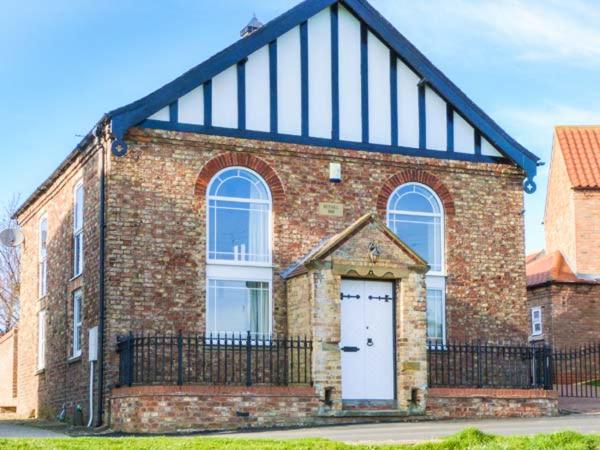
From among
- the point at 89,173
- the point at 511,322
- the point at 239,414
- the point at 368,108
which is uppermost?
the point at 368,108

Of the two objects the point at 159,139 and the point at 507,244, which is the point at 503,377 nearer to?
the point at 507,244

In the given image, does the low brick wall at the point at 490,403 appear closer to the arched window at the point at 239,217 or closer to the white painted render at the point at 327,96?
the arched window at the point at 239,217

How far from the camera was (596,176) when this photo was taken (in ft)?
134

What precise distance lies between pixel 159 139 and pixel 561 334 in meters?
18.9

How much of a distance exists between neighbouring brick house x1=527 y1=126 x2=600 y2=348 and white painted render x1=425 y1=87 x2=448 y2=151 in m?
13.1

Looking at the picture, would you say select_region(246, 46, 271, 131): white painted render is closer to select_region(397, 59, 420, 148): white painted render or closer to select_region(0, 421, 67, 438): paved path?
select_region(397, 59, 420, 148): white painted render

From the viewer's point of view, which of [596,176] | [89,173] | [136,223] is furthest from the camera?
[596,176]

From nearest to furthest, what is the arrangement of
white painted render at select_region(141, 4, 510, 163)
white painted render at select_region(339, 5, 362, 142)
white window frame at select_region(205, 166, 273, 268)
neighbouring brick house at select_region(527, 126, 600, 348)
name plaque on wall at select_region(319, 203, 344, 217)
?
white window frame at select_region(205, 166, 273, 268) < white painted render at select_region(141, 4, 510, 163) < name plaque on wall at select_region(319, 203, 344, 217) < white painted render at select_region(339, 5, 362, 142) < neighbouring brick house at select_region(527, 126, 600, 348)

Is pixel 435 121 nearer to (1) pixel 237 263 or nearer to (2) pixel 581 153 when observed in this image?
(1) pixel 237 263

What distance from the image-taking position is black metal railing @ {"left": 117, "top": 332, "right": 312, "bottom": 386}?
73.4 ft

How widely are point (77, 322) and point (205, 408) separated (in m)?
6.61

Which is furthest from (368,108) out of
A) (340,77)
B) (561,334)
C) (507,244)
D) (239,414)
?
(561,334)

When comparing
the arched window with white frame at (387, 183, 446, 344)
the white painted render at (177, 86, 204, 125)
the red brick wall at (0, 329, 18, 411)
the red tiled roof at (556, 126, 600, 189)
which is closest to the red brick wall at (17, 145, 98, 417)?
the red brick wall at (0, 329, 18, 411)

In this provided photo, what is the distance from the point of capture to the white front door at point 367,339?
23875 millimetres
